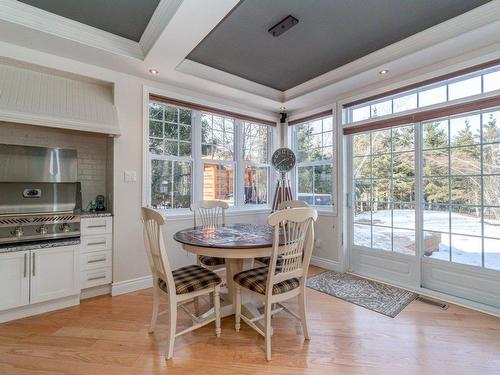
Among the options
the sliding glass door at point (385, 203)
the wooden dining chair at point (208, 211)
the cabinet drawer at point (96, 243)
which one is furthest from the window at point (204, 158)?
the sliding glass door at point (385, 203)

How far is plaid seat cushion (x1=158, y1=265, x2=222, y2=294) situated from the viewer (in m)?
1.80

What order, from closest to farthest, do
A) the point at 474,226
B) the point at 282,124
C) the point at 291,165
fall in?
the point at 474,226 < the point at 291,165 < the point at 282,124

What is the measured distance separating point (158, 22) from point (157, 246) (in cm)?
190

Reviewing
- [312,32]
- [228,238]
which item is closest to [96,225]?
[228,238]

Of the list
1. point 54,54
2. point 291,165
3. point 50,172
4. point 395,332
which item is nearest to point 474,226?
point 395,332

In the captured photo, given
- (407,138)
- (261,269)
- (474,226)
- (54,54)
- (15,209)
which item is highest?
(54,54)

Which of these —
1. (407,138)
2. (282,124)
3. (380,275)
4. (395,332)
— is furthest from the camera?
(282,124)

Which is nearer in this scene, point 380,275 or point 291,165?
point 380,275

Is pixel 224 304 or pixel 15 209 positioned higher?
pixel 15 209

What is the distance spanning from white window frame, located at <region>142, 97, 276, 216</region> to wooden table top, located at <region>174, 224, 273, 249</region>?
1.02 m

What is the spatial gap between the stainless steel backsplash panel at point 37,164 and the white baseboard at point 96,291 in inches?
47.0

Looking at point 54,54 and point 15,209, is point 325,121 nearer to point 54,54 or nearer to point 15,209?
point 54,54

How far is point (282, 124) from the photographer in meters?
4.41

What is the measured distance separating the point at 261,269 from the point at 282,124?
118 inches
